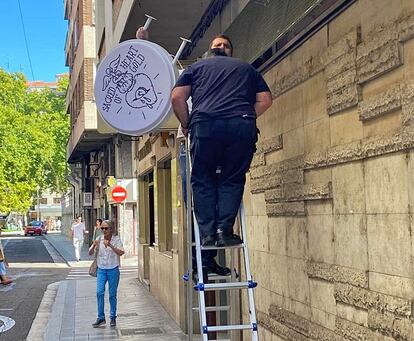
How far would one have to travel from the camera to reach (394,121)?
12.1 feet

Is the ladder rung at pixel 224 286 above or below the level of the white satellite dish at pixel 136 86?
below

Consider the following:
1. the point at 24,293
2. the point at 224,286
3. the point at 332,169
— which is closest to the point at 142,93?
the point at 332,169

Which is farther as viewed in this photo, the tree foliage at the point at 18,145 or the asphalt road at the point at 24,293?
the tree foliage at the point at 18,145

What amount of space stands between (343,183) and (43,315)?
8958mm

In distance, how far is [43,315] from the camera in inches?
468

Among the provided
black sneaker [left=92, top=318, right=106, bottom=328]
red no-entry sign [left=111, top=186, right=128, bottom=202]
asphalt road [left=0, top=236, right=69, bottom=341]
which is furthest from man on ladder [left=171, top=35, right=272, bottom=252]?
red no-entry sign [left=111, top=186, right=128, bottom=202]

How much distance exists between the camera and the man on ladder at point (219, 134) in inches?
173

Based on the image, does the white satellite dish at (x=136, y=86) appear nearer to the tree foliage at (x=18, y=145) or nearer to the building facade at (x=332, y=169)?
the building facade at (x=332, y=169)

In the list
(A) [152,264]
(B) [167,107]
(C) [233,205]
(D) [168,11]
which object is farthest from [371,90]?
(A) [152,264]

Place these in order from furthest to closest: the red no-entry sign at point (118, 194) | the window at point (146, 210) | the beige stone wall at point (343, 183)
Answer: the red no-entry sign at point (118, 194)
the window at point (146, 210)
the beige stone wall at point (343, 183)

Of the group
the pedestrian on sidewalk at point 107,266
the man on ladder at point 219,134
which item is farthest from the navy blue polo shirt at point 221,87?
the pedestrian on sidewalk at point 107,266

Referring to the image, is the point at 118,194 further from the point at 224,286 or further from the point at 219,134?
the point at 224,286

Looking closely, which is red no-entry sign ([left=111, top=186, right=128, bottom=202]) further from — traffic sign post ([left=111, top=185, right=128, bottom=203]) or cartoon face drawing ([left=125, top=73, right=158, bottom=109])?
cartoon face drawing ([left=125, top=73, right=158, bottom=109])

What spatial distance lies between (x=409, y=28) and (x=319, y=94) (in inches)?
56.0
